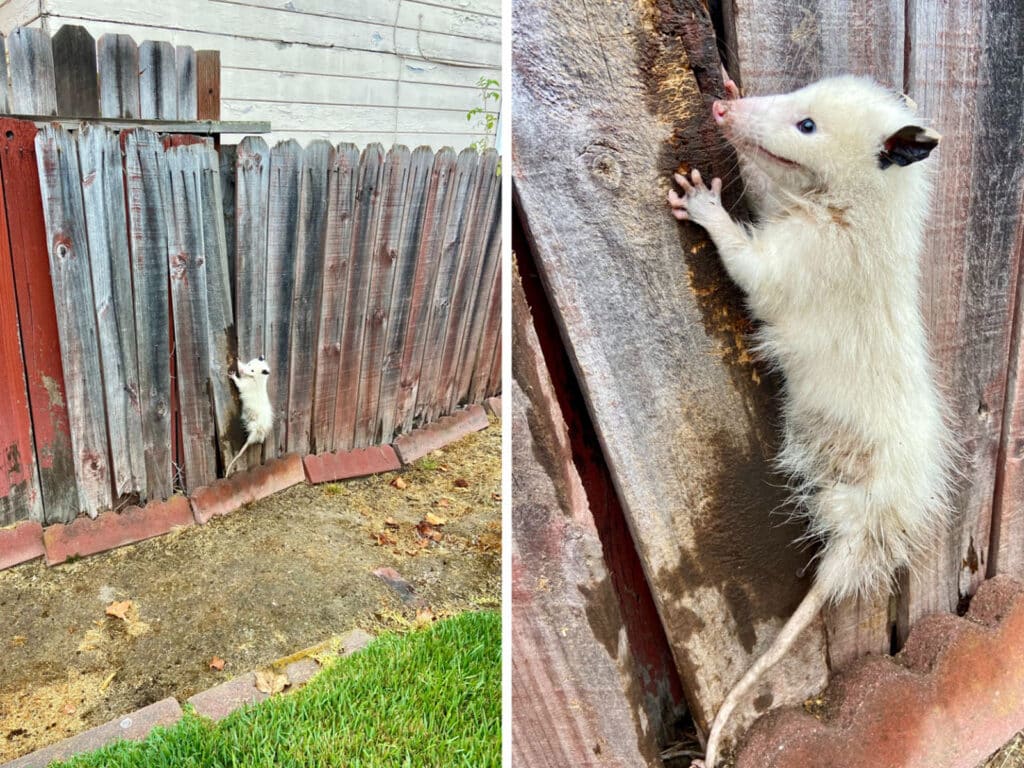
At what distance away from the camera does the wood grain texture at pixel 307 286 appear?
2.47 metres

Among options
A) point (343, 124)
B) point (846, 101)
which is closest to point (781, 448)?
point (846, 101)

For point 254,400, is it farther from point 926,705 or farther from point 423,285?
point 926,705

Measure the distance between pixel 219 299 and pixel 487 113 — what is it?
84.9 inches

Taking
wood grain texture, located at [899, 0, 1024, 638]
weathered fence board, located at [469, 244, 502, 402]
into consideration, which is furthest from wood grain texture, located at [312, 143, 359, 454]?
wood grain texture, located at [899, 0, 1024, 638]

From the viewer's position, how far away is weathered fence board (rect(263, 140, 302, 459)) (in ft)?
7.90

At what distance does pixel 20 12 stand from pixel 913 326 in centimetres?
320

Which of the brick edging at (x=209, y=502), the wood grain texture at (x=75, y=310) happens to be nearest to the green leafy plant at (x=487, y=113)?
the brick edging at (x=209, y=502)

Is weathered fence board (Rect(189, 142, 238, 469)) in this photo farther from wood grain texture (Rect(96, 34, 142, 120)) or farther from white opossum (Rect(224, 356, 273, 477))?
wood grain texture (Rect(96, 34, 142, 120))

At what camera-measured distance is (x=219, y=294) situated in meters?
2.41

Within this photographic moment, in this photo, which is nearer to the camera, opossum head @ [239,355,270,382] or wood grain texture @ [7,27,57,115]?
wood grain texture @ [7,27,57,115]

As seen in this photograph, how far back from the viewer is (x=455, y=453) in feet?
10.4

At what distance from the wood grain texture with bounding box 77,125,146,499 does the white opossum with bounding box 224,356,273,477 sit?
0.29 m

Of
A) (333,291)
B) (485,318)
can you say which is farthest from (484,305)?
(333,291)

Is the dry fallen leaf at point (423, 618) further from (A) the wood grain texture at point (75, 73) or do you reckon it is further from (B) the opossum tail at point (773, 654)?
(A) the wood grain texture at point (75, 73)
